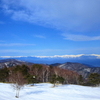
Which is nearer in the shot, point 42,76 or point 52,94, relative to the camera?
point 52,94

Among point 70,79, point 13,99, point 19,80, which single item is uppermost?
point 19,80

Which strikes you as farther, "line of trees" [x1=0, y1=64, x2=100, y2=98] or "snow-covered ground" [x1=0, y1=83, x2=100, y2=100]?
"line of trees" [x1=0, y1=64, x2=100, y2=98]

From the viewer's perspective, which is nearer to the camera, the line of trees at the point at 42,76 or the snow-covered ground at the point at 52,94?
the snow-covered ground at the point at 52,94

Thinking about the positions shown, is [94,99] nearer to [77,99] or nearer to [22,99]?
[77,99]

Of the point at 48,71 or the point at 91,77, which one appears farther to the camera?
the point at 48,71

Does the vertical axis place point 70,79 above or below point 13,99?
below

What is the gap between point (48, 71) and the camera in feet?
140

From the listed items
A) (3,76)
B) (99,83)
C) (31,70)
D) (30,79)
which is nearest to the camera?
(30,79)

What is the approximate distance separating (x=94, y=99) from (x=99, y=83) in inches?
554

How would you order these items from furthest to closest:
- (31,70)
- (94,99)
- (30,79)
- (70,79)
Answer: (70,79) < (31,70) < (30,79) < (94,99)

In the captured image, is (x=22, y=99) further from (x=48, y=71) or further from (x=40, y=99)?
(x=48, y=71)

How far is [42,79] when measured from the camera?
41688 mm

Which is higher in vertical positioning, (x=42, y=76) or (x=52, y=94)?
(x=52, y=94)

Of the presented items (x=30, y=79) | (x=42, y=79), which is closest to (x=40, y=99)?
(x=30, y=79)
